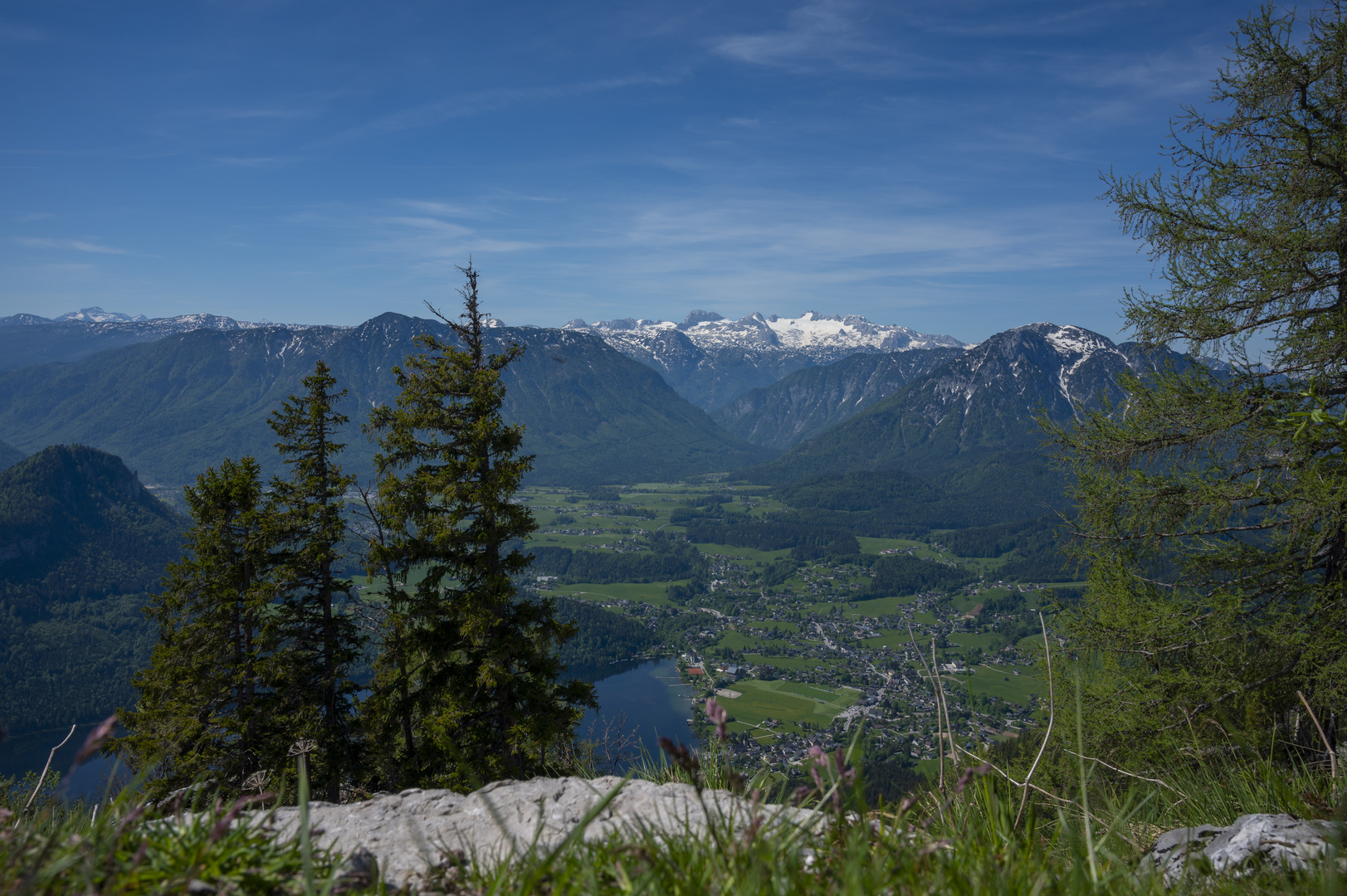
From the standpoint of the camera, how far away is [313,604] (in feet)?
45.8

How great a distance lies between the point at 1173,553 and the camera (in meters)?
8.00

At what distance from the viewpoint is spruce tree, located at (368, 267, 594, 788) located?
11.3 metres

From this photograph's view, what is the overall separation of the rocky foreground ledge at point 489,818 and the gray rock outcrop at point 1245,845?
1285 mm

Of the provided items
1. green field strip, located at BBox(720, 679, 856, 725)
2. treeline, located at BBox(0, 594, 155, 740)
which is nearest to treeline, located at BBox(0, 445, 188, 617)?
treeline, located at BBox(0, 594, 155, 740)

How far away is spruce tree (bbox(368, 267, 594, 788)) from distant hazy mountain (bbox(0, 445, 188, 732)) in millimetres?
108952

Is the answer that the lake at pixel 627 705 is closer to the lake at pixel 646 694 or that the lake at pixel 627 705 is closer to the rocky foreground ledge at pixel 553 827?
the lake at pixel 646 694

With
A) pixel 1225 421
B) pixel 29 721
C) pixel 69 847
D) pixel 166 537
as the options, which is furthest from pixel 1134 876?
pixel 166 537

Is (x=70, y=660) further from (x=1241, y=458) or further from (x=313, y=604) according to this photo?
(x=1241, y=458)

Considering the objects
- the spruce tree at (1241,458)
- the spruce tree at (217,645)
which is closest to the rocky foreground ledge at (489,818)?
the spruce tree at (1241,458)

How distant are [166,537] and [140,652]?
72982 millimetres

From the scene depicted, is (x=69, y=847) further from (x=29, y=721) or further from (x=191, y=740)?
(x=29, y=721)

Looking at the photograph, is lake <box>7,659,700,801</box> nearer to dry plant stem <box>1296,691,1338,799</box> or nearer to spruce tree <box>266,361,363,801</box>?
spruce tree <box>266,361,363,801</box>

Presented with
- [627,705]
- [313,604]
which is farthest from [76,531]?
[313,604]

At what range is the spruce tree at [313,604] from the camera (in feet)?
42.1
